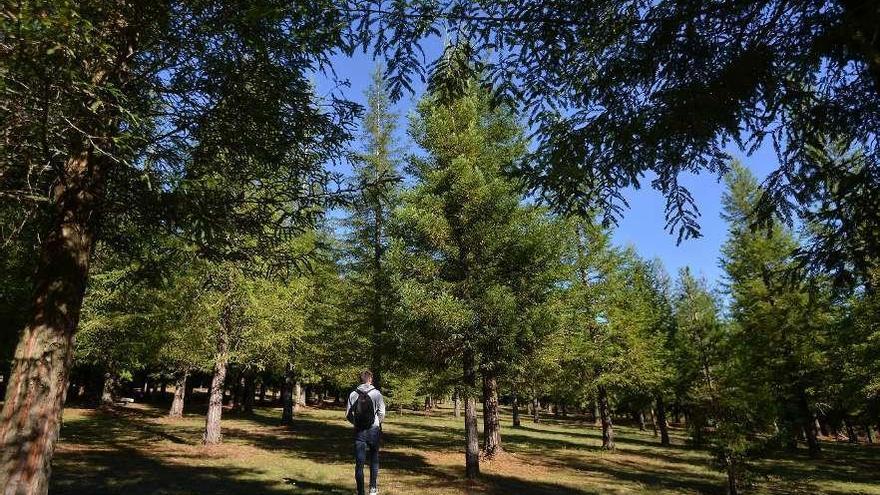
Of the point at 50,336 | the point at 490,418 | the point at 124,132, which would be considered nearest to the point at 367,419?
the point at 50,336

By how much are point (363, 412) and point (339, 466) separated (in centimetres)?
754

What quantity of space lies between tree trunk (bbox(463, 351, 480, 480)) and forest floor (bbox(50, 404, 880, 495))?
41cm

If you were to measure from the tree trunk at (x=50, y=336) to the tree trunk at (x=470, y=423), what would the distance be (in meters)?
10.2

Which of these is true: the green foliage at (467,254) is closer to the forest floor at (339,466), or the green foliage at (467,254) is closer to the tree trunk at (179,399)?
the forest floor at (339,466)

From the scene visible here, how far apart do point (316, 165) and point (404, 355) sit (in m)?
8.82

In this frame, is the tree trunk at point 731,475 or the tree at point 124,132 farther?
the tree trunk at point 731,475

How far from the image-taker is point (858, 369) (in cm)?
2247

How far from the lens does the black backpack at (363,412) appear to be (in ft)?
28.2

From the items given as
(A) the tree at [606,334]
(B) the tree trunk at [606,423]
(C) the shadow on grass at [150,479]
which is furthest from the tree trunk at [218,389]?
(B) the tree trunk at [606,423]

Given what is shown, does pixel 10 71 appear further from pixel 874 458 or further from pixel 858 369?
pixel 874 458

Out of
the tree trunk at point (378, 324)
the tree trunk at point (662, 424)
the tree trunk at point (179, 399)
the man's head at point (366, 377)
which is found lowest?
the tree trunk at point (662, 424)

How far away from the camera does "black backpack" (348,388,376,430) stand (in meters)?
8.59

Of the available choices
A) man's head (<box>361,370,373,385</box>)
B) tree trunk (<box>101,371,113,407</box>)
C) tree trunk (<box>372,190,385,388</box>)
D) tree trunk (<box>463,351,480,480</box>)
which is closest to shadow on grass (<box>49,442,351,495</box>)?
man's head (<box>361,370,373,385</box>)

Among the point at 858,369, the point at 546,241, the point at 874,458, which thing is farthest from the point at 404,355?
the point at 874,458
